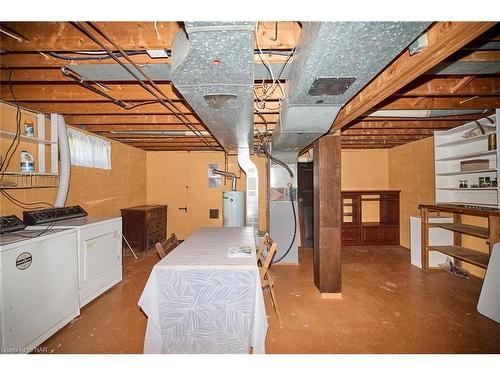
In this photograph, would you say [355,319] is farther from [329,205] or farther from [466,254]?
[466,254]

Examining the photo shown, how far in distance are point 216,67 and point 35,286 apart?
233 cm

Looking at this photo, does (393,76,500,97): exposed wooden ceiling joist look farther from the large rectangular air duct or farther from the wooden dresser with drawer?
the wooden dresser with drawer

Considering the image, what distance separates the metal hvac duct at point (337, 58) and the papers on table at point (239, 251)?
125 cm

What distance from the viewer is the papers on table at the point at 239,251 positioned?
2.00 meters

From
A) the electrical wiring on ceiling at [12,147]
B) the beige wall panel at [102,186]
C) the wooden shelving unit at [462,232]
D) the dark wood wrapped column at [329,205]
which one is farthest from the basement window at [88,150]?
the wooden shelving unit at [462,232]

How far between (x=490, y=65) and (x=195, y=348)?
3117 millimetres

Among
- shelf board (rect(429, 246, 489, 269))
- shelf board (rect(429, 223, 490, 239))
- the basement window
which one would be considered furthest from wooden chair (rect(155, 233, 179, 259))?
shelf board (rect(429, 223, 490, 239))

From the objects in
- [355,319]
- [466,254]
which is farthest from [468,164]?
[355,319]

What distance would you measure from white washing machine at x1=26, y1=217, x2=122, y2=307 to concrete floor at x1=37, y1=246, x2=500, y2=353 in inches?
6.1

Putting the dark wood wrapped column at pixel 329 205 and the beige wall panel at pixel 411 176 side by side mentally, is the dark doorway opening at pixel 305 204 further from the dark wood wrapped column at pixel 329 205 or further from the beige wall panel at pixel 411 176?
the dark wood wrapped column at pixel 329 205

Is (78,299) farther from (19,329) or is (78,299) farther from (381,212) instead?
(381,212)

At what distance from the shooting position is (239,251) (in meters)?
2.09

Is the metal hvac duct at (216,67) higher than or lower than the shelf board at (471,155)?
higher

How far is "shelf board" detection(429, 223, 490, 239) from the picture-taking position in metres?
3.05
